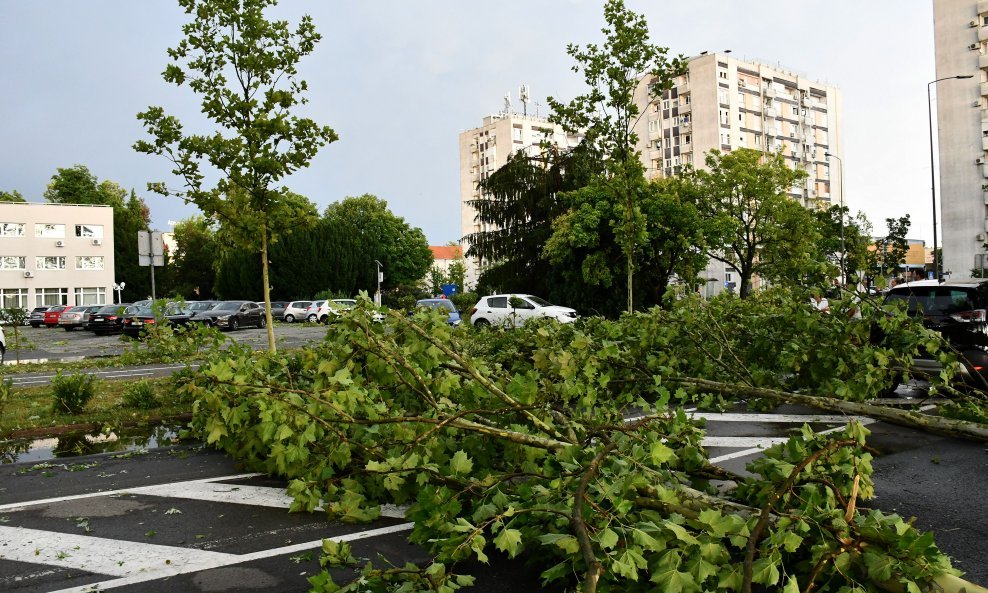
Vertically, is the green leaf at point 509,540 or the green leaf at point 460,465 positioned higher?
the green leaf at point 460,465

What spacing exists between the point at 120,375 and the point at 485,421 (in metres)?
13.9

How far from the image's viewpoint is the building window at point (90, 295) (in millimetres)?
73438

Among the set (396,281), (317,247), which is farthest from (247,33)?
(396,281)

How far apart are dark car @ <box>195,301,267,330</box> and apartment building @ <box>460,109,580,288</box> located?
6450 cm

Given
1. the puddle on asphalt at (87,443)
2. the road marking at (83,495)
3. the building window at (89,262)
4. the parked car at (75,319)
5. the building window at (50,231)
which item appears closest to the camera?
the road marking at (83,495)

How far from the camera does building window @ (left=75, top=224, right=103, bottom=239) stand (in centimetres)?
7344

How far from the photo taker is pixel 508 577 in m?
3.87

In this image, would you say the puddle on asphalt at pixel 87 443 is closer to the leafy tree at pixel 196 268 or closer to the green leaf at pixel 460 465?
the green leaf at pixel 460 465

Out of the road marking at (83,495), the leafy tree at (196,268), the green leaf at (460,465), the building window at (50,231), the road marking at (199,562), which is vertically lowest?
the road marking at (199,562)

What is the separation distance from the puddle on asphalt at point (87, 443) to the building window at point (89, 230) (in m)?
75.1

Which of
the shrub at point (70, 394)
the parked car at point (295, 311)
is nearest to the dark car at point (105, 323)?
the parked car at point (295, 311)

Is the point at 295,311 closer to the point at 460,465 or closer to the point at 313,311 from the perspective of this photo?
the point at 313,311

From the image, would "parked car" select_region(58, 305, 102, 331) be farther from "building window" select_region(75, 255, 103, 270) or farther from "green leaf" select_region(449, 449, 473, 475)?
"green leaf" select_region(449, 449, 473, 475)

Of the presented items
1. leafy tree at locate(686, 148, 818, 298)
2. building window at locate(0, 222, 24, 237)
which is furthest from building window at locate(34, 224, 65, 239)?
leafy tree at locate(686, 148, 818, 298)
